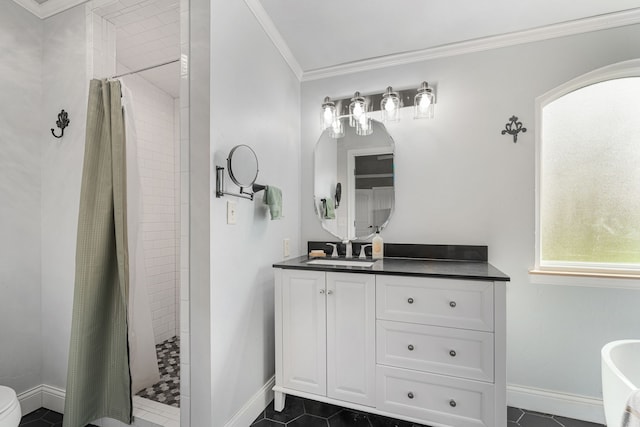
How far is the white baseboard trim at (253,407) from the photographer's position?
1.58 m

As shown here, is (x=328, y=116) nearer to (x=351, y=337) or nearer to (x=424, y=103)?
(x=424, y=103)

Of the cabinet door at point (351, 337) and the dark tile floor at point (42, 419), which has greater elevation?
the cabinet door at point (351, 337)

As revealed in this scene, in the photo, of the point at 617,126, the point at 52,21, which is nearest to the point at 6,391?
the point at 52,21

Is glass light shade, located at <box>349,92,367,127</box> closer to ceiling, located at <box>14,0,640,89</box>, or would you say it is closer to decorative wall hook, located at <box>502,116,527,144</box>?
ceiling, located at <box>14,0,640,89</box>

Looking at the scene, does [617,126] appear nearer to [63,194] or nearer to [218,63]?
[218,63]

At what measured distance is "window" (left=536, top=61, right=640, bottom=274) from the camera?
5.91ft

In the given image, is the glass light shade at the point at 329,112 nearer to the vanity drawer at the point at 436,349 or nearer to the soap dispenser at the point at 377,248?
the soap dispenser at the point at 377,248

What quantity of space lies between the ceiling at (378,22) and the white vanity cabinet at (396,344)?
162 centimetres

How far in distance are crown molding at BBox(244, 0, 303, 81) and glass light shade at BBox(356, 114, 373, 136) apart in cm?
69

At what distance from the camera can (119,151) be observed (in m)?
1.61

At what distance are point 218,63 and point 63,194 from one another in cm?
136

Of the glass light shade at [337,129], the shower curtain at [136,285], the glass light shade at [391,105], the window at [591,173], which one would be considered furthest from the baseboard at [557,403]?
the shower curtain at [136,285]

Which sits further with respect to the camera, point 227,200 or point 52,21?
point 52,21

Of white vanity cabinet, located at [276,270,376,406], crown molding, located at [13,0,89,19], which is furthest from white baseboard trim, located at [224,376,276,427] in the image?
crown molding, located at [13,0,89,19]
